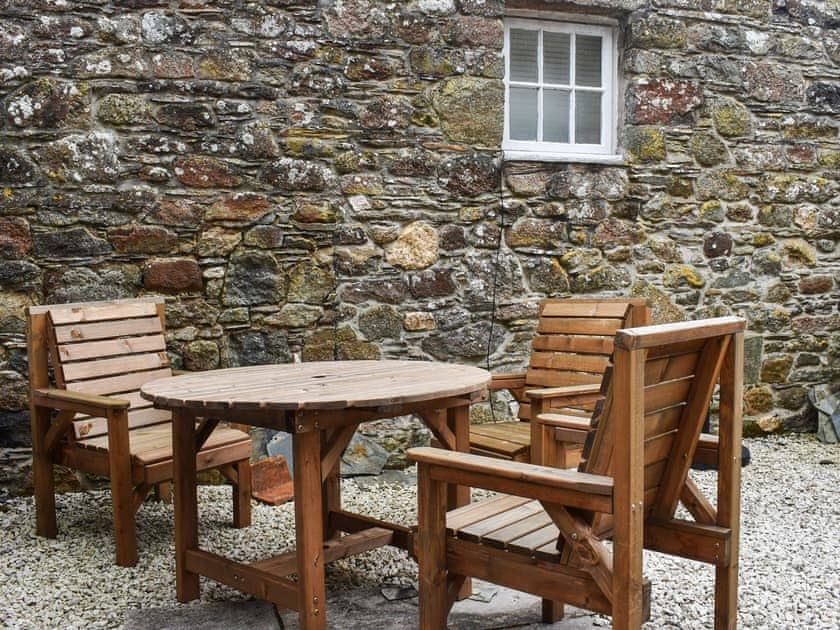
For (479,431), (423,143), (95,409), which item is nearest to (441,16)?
(423,143)

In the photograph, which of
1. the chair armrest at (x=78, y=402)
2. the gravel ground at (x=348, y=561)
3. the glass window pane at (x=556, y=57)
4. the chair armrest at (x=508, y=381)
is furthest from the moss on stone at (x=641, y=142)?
the chair armrest at (x=78, y=402)

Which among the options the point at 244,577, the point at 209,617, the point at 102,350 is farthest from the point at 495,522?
the point at 102,350

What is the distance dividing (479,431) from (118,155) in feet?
7.54

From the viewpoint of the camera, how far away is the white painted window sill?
4984mm

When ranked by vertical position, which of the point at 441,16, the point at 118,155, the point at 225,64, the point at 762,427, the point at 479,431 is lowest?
the point at 762,427

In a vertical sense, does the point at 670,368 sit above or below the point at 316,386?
above

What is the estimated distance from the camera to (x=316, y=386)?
2844 millimetres

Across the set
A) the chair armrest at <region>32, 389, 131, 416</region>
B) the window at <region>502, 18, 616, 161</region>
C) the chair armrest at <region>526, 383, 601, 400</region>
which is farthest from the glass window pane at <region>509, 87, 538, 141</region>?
the chair armrest at <region>32, 389, 131, 416</region>

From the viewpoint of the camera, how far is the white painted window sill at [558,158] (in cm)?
498

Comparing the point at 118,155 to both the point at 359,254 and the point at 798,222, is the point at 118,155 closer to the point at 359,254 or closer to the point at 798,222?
the point at 359,254

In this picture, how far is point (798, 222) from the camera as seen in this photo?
18.5 feet

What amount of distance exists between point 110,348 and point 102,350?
4 cm

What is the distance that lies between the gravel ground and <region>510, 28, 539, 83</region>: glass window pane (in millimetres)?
2577

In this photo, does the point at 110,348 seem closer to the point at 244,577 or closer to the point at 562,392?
Answer: the point at 244,577
